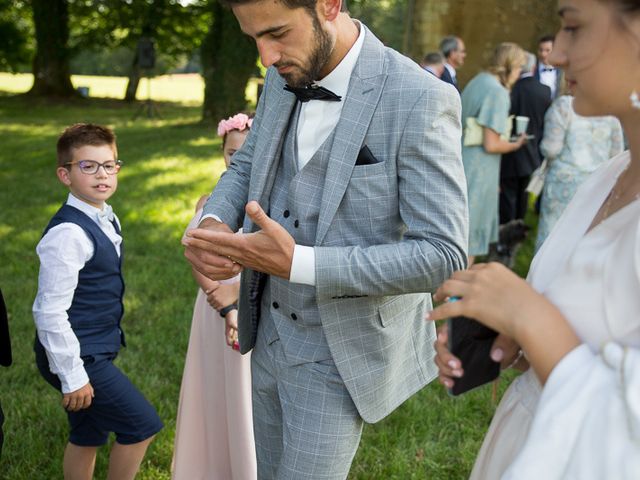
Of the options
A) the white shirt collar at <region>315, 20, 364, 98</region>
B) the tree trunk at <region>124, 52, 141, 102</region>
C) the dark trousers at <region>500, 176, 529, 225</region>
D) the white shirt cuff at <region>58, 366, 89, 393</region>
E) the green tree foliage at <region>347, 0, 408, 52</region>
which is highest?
the white shirt collar at <region>315, 20, 364, 98</region>

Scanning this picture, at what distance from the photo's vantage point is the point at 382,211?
2.29 metres

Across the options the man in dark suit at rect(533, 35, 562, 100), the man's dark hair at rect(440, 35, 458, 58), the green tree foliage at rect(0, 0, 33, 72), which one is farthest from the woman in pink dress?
the green tree foliage at rect(0, 0, 33, 72)

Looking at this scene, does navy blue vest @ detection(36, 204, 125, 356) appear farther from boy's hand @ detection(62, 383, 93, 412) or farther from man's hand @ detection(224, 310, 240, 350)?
man's hand @ detection(224, 310, 240, 350)

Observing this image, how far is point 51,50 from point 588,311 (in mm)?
27930

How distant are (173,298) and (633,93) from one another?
5.29 metres

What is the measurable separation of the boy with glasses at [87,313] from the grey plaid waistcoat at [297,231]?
88 cm

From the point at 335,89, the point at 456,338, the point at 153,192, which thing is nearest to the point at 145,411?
the point at 335,89

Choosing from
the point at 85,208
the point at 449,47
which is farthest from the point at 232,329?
the point at 449,47

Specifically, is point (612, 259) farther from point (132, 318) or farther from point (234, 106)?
point (234, 106)

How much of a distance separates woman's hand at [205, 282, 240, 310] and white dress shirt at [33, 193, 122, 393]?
578mm

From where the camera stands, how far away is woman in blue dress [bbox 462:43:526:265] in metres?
6.80

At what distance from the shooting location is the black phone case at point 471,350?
1638 millimetres

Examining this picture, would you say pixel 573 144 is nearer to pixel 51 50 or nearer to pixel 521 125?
pixel 521 125

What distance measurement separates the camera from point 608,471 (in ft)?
4.33
